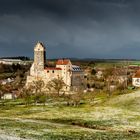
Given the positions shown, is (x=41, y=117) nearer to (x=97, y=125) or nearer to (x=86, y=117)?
(x=86, y=117)

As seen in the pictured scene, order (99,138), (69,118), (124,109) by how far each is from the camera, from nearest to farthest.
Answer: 1. (99,138)
2. (69,118)
3. (124,109)

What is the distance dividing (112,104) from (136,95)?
9289 millimetres

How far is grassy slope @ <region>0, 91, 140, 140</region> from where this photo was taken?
58281 mm

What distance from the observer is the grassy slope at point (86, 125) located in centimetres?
5828

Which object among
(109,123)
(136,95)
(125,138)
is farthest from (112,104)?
(125,138)

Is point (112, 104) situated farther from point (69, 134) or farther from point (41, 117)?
point (69, 134)

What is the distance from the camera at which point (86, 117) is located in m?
89.9

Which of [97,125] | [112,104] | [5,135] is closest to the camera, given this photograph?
[5,135]

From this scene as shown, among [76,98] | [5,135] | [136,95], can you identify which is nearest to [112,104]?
[136,95]

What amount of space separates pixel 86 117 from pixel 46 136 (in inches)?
1413

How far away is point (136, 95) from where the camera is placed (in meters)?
123

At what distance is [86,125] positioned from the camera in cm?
7875

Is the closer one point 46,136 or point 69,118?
point 46,136

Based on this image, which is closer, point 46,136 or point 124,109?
point 46,136
